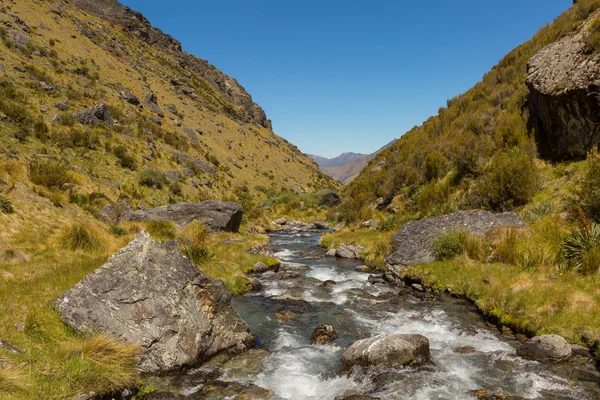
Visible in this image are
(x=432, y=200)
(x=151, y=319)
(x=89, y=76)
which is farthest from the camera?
(x=89, y=76)

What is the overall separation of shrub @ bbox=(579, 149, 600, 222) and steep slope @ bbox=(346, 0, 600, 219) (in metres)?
3.80

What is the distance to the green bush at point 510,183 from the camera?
18125mm

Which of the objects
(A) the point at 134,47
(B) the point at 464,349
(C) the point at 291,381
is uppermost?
(A) the point at 134,47

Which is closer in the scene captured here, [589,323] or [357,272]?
[589,323]

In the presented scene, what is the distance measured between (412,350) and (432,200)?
665 inches

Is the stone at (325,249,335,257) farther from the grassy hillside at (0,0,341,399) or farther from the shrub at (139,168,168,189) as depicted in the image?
the shrub at (139,168,168,189)

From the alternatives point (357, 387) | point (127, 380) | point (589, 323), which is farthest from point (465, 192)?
point (127, 380)

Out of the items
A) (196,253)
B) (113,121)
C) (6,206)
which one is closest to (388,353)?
(196,253)

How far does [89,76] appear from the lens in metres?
45.0

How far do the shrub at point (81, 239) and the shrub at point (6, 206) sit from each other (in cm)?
201

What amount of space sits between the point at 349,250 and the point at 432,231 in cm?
651

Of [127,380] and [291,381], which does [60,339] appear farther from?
[291,381]

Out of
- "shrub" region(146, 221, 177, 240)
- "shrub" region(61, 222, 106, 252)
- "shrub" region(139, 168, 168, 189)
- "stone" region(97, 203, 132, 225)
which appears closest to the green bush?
"shrub" region(146, 221, 177, 240)

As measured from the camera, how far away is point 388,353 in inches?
338
